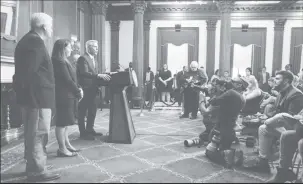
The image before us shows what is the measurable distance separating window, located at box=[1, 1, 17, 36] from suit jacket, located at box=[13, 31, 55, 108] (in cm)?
229

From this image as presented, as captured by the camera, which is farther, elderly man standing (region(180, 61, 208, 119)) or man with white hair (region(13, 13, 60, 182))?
elderly man standing (region(180, 61, 208, 119))

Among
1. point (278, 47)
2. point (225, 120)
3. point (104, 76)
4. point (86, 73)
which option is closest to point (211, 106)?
point (225, 120)

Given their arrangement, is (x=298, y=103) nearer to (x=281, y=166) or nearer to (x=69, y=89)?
(x=281, y=166)

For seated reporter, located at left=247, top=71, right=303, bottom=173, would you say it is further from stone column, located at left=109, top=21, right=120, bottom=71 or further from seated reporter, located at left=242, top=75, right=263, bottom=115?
stone column, located at left=109, top=21, right=120, bottom=71

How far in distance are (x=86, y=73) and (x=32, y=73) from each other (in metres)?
1.68

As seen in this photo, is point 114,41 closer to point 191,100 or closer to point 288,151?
point 191,100

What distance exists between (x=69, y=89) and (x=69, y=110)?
0.28m

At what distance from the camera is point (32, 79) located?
2674 millimetres

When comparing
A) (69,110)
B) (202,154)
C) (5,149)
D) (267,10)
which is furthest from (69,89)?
(267,10)

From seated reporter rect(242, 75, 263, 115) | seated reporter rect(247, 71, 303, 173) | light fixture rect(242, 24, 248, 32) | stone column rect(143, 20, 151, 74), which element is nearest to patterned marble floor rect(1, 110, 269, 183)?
seated reporter rect(247, 71, 303, 173)

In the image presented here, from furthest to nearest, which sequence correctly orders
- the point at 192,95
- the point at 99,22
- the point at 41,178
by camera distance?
the point at 99,22
the point at 192,95
the point at 41,178

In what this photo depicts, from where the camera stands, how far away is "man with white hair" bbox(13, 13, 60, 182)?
2.66 m

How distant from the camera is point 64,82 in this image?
11.3 ft

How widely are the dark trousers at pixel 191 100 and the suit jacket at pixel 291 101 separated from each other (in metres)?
3.56
